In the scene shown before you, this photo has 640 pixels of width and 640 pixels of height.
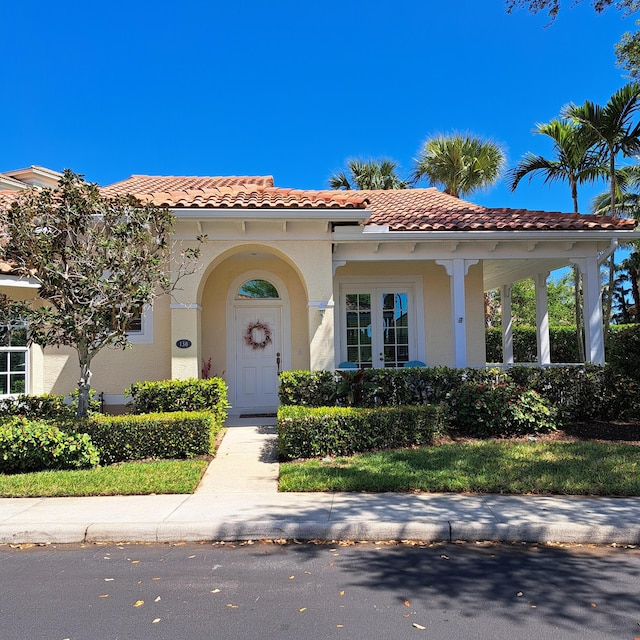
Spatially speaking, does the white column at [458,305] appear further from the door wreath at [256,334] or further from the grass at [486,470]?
the door wreath at [256,334]

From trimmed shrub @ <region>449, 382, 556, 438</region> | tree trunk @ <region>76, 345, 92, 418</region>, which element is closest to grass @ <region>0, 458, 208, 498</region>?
tree trunk @ <region>76, 345, 92, 418</region>

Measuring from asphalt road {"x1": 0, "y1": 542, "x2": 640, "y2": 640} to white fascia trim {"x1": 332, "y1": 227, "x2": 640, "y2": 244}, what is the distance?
6321 millimetres

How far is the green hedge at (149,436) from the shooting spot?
7328mm

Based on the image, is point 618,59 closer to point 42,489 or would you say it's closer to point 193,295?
point 193,295

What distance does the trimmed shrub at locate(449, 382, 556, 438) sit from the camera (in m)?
8.59

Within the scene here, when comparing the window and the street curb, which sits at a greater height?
the window

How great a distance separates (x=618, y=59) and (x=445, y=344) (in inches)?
265

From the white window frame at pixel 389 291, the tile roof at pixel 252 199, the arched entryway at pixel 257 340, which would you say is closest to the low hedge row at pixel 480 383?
the arched entryway at pixel 257 340

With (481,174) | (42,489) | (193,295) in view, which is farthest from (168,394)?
(481,174)

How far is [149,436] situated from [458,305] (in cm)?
622

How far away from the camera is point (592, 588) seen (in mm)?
3742

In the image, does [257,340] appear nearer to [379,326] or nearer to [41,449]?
[379,326]

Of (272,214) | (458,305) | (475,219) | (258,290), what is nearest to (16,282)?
(258,290)

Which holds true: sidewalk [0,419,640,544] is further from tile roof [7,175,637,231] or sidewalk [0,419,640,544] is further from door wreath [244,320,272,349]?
door wreath [244,320,272,349]
